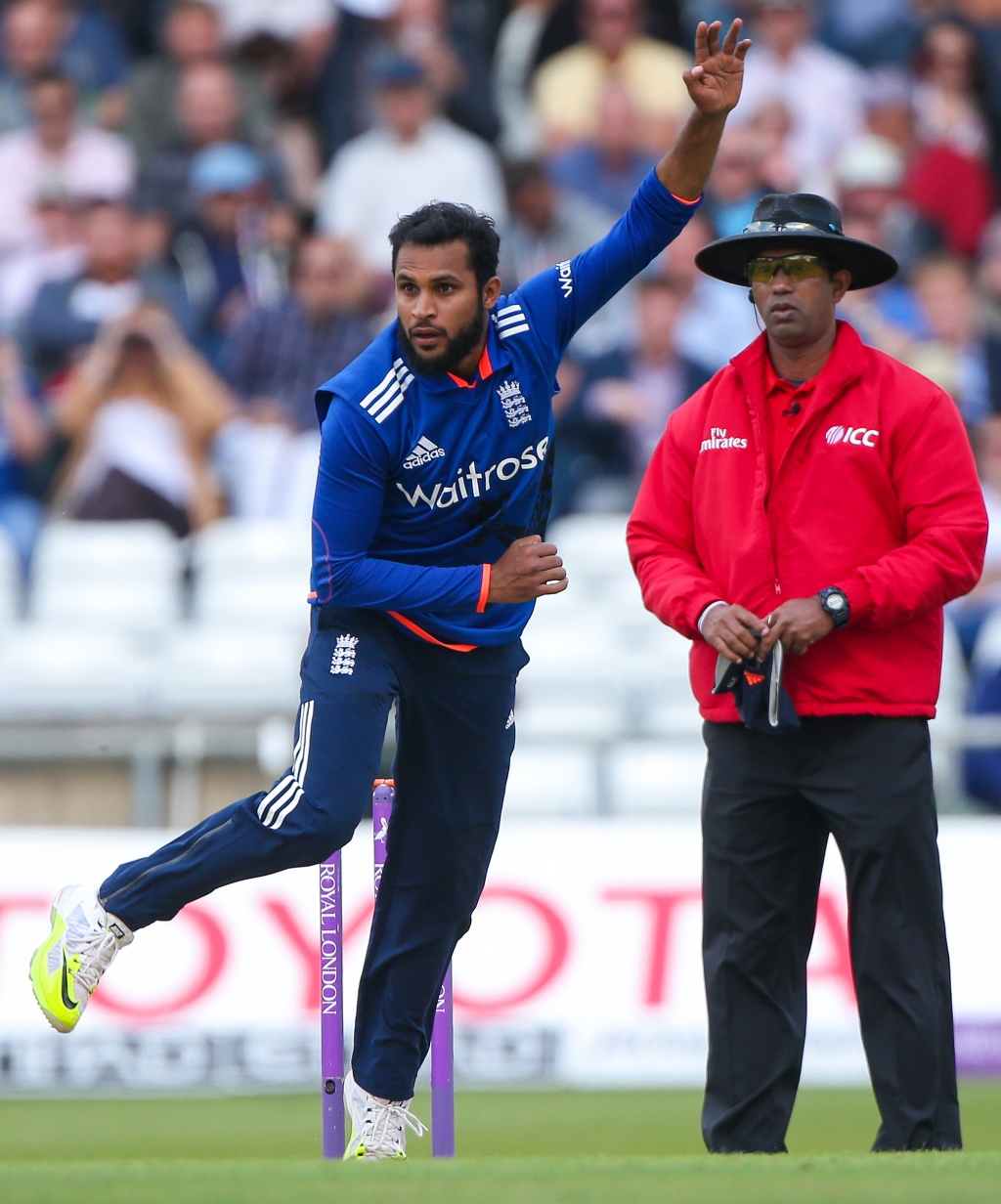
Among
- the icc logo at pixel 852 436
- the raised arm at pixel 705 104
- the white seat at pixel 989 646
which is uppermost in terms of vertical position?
the raised arm at pixel 705 104

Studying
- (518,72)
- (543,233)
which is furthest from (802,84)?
(543,233)

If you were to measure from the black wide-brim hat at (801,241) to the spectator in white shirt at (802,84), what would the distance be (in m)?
6.60

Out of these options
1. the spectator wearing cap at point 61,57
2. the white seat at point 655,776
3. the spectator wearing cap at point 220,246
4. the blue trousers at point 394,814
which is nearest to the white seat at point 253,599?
the white seat at point 655,776

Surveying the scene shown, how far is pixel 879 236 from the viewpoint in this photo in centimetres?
1076

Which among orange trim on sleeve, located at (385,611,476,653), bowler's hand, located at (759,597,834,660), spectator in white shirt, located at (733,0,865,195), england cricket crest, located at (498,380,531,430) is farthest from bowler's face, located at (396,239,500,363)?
spectator in white shirt, located at (733,0,865,195)

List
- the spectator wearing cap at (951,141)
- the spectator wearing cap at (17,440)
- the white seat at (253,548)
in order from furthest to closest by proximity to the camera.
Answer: the spectator wearing cap at (951,141) < the spectator wearing cap at (17,440) < the white seat at (253,548)

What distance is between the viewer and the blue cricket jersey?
15.5 feet

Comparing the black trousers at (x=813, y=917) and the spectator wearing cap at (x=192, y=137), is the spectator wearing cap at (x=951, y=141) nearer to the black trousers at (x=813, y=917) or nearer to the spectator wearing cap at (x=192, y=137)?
the spectator wearing cap at (x=192, y=137)

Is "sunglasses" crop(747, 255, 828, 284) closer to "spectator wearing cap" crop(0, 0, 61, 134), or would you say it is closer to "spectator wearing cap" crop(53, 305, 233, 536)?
"spectator wearing cap" crop(53, 305, 233, 536)

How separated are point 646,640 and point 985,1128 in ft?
10.4

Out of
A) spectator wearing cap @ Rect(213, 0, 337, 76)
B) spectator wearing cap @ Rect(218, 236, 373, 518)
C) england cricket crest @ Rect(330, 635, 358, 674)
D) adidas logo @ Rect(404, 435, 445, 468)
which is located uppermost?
spectator wearing cap @ Rect(213, 0, 337, 76)

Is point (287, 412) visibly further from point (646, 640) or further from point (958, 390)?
point (958, 390)

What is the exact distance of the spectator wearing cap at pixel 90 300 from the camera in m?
10.5

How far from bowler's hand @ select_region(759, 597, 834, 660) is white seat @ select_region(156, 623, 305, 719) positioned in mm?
3479
